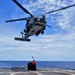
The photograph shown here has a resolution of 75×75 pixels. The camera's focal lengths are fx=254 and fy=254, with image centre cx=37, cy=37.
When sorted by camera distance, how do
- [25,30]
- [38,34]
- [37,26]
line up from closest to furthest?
[37,26] → [38,34] → [25,30]

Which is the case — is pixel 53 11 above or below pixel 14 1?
below

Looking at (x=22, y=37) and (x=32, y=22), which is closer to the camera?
(x=32, y=22)

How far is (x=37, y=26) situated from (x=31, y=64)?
25.9 ft

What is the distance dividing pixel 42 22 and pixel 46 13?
1.65 metres

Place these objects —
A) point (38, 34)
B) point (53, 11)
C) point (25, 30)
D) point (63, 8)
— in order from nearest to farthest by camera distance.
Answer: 1. point (63, 8)
2. point (53, 11)
3. point (38, 34)
4. point (25, 30)

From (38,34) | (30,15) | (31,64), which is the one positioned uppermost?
(30,15)

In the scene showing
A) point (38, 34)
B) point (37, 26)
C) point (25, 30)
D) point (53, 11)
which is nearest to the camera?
point (53, 11)

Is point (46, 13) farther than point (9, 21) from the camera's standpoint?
No

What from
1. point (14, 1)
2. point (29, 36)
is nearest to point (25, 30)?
point (29, 36)

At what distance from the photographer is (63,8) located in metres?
35.7

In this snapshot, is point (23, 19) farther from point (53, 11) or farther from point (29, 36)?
point (53, 11)

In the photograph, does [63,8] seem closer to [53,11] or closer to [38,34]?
[53,11]

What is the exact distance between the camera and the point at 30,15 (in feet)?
151

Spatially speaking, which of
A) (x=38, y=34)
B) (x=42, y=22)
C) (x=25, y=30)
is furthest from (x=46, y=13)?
(x=25, y=30)
